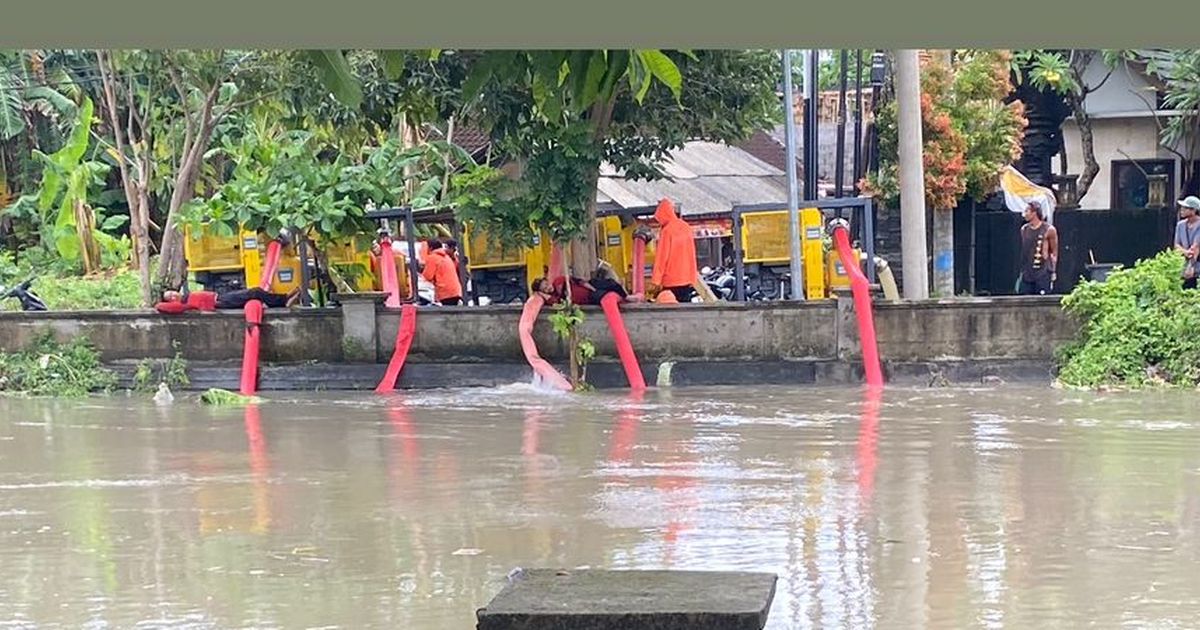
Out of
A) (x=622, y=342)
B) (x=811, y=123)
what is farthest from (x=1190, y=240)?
(x=622, y=342)

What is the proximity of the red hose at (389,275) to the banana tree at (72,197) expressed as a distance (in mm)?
9655

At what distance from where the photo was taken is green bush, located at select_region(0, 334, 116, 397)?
1781 centimetres

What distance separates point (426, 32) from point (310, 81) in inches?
603

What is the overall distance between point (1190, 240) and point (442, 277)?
8.81 meters

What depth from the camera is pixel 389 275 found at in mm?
18031

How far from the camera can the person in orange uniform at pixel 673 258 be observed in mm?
18094

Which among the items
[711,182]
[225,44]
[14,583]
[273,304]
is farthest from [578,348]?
[225,44]

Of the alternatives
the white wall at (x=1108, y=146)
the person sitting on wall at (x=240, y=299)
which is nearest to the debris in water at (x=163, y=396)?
the person sitting on wall at (x=240, y=299)

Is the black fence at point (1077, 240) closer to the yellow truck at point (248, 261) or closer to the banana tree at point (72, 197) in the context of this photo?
the yellow truck at point (248, 261)

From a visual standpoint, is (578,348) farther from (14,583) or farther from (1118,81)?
(1118,81)

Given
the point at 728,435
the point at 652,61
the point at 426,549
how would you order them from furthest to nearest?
the point at 728,435 < the point at 426,549 < the point at 652,61

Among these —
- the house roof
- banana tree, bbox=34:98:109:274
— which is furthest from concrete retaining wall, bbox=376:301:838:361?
banana tree, bbox=34:98:109:274

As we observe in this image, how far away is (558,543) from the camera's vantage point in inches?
350

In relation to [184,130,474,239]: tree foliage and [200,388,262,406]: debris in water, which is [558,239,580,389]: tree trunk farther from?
[200,388,262,406]: debris in water
